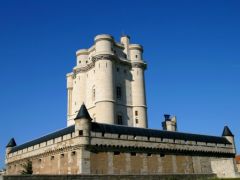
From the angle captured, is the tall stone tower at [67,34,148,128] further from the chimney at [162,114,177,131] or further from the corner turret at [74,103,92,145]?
the corner turret at [74,103,92,145]

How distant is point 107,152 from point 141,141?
206 inches

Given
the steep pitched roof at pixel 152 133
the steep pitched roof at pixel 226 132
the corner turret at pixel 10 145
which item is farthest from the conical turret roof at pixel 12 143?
the steep pitched roof at pixel 226 132

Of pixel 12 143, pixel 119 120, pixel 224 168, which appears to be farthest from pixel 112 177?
pixel 12 143

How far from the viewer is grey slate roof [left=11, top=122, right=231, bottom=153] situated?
125 feet

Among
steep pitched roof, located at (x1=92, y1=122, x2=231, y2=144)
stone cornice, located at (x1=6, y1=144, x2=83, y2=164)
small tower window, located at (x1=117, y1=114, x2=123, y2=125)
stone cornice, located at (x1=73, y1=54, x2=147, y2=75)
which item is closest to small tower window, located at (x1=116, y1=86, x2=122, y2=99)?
small tower window, located at (x1=117, y1=114, x2=123, y2=125)

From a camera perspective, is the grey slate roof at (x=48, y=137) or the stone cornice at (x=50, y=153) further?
the grey slate roof at (x=48, y=137)

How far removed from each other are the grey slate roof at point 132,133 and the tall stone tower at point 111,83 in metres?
8.40

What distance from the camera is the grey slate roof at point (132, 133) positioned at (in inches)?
1505

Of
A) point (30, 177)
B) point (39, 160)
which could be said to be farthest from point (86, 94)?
point (30, 177)

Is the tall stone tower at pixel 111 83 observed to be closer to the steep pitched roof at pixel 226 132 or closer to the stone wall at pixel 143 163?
the stone wall at pixel 143 163

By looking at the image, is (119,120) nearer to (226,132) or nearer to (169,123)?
(169,123)

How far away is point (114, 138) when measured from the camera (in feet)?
124

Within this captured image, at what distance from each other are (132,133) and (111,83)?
13.3m

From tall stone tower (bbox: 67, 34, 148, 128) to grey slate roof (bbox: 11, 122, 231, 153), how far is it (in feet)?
27.5
